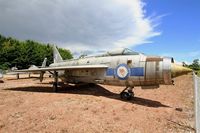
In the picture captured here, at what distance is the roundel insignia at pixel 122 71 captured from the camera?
14.4 meters

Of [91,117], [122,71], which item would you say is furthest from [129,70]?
[91,117]

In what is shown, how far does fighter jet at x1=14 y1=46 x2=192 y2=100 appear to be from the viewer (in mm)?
12852

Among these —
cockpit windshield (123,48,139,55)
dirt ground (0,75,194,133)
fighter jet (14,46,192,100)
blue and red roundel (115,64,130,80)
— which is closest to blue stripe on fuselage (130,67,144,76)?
fighter jet (14,46,192,100)

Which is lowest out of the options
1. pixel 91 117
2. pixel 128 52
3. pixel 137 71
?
pixel 91 117

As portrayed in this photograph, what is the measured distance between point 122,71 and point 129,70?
582 millimetres

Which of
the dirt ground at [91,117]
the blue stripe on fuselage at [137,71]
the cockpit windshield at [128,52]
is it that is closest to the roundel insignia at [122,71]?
the blue stripe on fuselage at [137,71]

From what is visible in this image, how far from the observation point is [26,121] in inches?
354

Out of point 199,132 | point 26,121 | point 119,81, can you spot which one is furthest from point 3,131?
point 119,81

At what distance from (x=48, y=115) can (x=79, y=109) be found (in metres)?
1.95

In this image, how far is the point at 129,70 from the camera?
14312mm

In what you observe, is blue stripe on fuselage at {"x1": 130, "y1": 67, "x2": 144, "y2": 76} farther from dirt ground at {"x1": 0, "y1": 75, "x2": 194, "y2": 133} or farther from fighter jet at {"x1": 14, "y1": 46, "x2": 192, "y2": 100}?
dirt ground at {"x1": 0, "y1": 75, "x2": 194, "y2": 133}

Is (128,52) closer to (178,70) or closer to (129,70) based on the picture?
(129,70)

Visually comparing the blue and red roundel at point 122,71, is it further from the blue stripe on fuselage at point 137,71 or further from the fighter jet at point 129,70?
the blue stripe on fuselage at point 137,71

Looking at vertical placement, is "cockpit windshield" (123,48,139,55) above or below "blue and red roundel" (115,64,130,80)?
above
